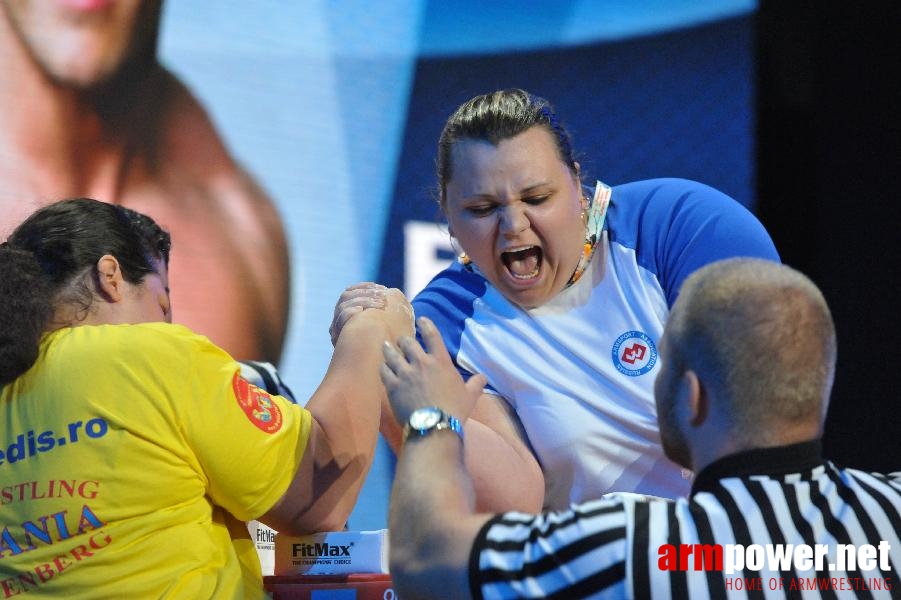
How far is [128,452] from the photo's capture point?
131 cm

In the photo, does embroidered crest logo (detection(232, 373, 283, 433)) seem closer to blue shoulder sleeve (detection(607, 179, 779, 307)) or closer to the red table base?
the red table base

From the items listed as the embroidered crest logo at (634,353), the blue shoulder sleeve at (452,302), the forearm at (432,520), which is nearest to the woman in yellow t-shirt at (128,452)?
the forearm at (432,520)

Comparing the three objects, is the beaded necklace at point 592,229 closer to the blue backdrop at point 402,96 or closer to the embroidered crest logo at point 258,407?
the embroidered crest logo at point 258,407

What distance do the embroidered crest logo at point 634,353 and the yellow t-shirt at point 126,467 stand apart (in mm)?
661

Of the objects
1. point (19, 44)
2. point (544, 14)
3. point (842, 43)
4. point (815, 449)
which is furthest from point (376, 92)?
point (815, 449)

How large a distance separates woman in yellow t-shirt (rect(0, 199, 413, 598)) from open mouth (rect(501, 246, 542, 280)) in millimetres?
513

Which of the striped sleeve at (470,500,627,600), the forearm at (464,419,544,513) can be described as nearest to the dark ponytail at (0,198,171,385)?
the forearm at (464,419,544,513)

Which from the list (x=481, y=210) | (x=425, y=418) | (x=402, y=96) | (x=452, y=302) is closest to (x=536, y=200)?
(x=481, y=210)

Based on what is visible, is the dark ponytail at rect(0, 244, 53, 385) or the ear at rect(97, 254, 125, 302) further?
the ear at rect(97, 254, 125, 302)

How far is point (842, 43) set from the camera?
356 centimetres

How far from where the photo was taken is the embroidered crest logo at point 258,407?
4.51ft

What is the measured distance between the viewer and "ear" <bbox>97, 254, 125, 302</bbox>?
4.84 ft

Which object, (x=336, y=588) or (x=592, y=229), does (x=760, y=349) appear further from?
(x=592, y=229)

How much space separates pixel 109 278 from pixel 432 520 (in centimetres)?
68
